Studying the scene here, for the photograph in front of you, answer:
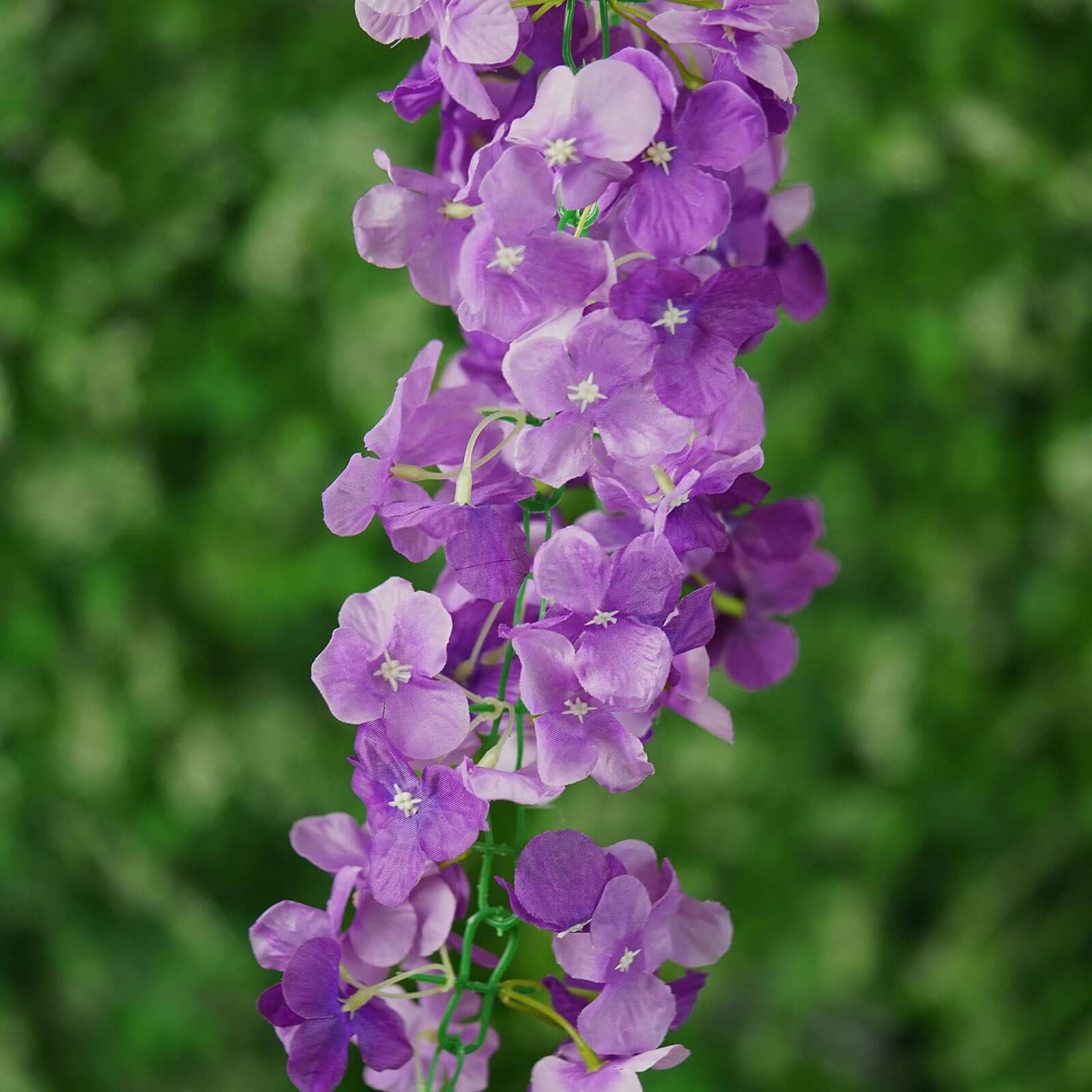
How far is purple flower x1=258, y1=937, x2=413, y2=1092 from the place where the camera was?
379 mm

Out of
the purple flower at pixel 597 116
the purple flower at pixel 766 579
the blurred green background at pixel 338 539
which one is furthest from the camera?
the blurred green background at pixel 338 539

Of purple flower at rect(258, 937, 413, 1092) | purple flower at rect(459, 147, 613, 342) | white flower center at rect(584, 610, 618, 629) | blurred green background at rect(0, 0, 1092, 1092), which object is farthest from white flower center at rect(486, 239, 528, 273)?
blurred green background at rect(0, 0, 1092, 1092)

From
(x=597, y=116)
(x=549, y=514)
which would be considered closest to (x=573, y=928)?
(x=549, y=514)

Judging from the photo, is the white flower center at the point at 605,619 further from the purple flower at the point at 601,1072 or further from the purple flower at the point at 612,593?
the purple flower at the point at 601,1072

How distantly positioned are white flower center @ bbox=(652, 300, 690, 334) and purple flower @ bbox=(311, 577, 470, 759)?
107 millimetres

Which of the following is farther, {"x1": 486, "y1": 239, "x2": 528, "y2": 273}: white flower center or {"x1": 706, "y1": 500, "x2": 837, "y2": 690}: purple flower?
{"x1": 706, "y1": 500, "x2": 837, "y2": 690}: purple flower

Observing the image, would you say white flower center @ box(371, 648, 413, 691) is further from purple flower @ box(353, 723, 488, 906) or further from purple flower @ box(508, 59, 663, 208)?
purple flower @ box(508, 59, 663, 208)

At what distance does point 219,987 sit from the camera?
1.34m

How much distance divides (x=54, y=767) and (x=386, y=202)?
44.5 inches

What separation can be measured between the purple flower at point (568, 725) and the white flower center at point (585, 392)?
68 mm

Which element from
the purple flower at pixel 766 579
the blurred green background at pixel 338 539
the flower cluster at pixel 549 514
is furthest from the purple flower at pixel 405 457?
the blurred green background at pixel 338 539

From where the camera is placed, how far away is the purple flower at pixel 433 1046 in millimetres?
431

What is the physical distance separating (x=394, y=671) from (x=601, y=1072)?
14 cm

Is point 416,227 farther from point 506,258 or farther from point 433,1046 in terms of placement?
point 433,1046
